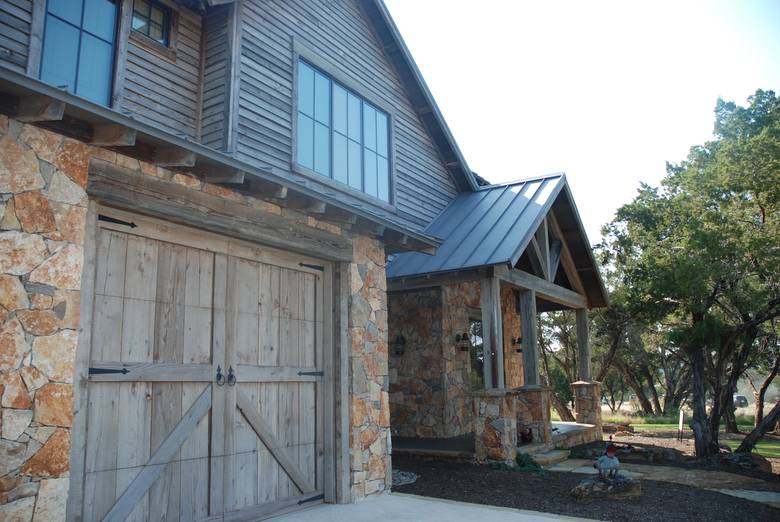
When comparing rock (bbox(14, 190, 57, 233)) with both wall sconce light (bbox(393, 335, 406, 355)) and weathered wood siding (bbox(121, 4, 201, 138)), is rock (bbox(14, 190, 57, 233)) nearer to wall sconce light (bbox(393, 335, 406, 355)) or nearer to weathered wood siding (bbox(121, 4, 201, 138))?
weathered wood siding (bbox(121, 4, 201, 138))

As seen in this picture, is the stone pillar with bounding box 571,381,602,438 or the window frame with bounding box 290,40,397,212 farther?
the stone pillar with bounding box 571,381,602,438

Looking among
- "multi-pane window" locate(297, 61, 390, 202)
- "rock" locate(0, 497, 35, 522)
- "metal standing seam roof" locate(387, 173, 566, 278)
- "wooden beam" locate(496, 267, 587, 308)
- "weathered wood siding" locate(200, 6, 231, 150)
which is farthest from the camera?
"wooden beam" locate(496, 267, 587, 308)

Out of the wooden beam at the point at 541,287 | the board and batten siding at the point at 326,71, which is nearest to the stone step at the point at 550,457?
the wooden beam at the point at 541,287

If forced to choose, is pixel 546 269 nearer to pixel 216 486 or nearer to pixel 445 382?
pixel 445 382

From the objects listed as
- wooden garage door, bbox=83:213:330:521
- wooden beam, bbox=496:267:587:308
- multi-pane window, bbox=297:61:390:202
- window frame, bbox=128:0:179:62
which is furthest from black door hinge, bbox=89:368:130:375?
wooden beam, bbox=496:267:587:308

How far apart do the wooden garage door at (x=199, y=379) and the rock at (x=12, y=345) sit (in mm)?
621

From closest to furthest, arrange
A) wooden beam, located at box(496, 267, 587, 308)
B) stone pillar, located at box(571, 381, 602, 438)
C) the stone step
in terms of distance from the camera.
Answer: the stone step
wooden beam, located at box(496, 267, 587, 308)
stone pillar, located at box(571, 381, 602, 438)

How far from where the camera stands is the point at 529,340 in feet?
36.5

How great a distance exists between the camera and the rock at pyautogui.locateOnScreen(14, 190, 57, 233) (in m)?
4.06

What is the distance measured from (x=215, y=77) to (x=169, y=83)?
62cm

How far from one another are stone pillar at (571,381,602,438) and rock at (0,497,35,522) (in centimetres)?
1202

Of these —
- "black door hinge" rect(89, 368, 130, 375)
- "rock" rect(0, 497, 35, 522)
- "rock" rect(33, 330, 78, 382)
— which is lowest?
"rock" rect(0, 497, 35, 522)

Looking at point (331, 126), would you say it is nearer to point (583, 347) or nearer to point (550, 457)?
point (550, 457)

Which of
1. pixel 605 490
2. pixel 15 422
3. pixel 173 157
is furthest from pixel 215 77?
pixel 605 490
